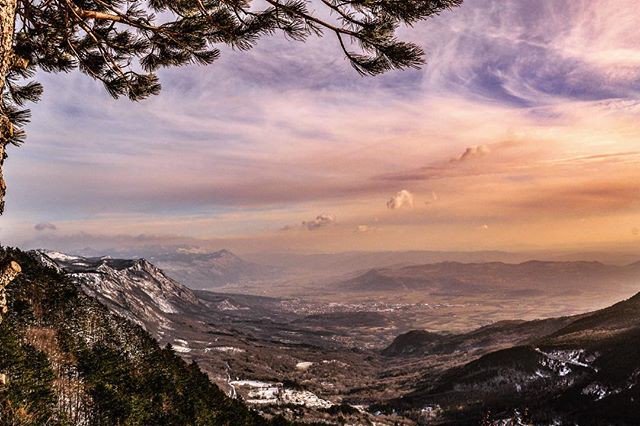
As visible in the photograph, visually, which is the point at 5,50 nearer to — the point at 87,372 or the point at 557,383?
the point at 87,372

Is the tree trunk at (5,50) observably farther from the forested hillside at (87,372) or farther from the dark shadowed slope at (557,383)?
the dark shadowed slope at (557,383)

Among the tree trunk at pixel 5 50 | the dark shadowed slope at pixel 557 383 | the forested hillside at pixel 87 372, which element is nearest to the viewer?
the tree trunk at pixel 5 50

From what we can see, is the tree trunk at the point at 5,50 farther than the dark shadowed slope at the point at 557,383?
No

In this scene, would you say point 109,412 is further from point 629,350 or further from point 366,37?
point 629,350

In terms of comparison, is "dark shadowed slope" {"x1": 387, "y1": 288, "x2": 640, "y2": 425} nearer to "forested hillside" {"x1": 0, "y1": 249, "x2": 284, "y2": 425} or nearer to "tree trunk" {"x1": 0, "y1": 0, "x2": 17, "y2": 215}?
"forested hillside" {"x1": 0, "y1": 249, "x2": 284, "y2": 425}

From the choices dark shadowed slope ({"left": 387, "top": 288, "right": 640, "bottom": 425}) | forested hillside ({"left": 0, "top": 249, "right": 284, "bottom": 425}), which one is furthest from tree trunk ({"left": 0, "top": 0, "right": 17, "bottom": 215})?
dark shadowed slope ({"left": 387, "top": 288, "right": 640, "bottom": 425})

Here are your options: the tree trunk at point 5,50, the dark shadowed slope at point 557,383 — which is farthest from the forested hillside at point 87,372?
the dark shadowed slope at point 557,383

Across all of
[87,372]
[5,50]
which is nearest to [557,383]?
[87,372]

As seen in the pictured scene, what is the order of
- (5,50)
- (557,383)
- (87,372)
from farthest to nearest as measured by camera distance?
(557,383), (87,372), (5,50)

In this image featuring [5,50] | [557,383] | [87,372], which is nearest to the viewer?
[5,50]
